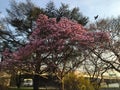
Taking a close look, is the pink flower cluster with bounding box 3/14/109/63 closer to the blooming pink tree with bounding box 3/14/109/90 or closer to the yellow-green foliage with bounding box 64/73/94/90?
the blooming pink tree with bounding box 3/14/109/90

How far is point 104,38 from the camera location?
25.5m

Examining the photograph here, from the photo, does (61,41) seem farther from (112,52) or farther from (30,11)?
(30,11)

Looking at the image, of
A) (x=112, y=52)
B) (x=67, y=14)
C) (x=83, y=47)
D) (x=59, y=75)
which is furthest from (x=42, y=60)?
(x=67, y=14)

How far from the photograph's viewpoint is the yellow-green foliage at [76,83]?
31.6 meters

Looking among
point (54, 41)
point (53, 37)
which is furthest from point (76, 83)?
point (53, 37)

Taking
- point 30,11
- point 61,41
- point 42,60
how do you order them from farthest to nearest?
1. point 30,11
2. point 42,60
3. point 61,41

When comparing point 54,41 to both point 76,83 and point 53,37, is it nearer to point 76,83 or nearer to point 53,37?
point 53,37

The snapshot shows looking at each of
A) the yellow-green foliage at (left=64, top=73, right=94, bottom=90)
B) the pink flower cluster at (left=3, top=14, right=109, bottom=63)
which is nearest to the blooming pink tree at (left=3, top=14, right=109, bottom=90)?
the pink flower cluster at (left=3, top=14, right=109, bottom=63)

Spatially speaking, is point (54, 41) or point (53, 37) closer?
point (53, 37)

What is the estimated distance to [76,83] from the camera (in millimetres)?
32156

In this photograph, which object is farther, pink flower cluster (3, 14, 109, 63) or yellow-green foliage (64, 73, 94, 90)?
yellow-green foliage (64, 73, 94, 90)

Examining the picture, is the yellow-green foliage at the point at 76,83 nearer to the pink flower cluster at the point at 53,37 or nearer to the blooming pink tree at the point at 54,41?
the blooming pink tree at the point at 54,41

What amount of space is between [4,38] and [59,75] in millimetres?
20359

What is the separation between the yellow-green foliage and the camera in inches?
1246
